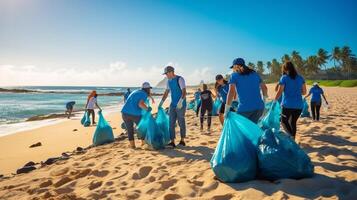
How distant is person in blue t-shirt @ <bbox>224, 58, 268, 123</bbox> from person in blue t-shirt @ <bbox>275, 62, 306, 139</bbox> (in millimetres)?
930

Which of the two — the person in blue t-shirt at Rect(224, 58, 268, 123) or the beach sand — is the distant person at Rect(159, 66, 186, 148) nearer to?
the beach sand

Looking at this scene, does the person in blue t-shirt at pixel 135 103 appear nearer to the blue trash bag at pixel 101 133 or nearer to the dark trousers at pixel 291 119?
the blue trash bag at pixel 101 133

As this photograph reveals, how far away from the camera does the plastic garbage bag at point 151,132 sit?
6.74 meters

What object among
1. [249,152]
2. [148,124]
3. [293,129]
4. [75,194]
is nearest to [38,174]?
[75,194]

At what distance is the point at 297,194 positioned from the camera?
342 centimetres

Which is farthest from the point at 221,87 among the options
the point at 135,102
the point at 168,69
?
the point at 135,102

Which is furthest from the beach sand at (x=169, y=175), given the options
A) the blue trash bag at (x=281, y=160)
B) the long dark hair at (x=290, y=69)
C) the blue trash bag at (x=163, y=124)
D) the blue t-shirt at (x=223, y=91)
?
the long dark hair at (x=290, y=69)

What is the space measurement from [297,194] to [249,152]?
786 millimetres

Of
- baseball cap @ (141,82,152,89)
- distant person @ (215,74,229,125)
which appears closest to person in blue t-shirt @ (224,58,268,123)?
baseball cap @ (141,82,152,89)

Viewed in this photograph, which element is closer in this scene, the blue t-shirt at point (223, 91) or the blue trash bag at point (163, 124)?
the blue trash bag at point (163, 124)

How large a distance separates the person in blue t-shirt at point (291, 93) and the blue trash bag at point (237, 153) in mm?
1912

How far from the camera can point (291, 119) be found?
5.89m

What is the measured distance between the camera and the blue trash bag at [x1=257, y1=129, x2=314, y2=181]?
12.5 feet

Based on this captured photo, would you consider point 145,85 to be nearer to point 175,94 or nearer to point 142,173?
point 175,94
